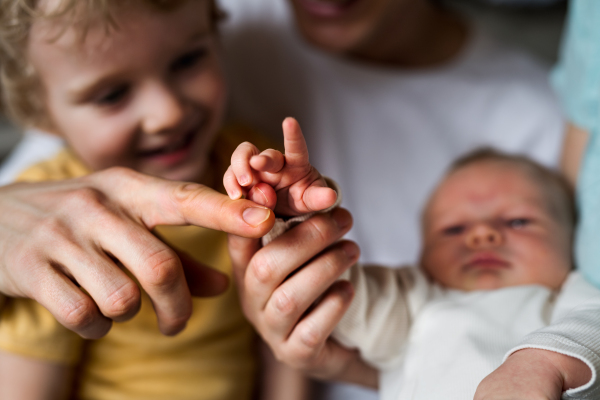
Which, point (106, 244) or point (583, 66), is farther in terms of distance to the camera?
point (583, 66)

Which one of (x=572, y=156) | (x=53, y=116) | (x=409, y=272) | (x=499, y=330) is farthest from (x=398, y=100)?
(x=53, y=116)

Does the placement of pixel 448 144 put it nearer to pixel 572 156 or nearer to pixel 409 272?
pixel 572 156

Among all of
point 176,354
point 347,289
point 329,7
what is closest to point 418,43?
point 329,7

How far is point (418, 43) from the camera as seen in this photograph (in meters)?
1.30

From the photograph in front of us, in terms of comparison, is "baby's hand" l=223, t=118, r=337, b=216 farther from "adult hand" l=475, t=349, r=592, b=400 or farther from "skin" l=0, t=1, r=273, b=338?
"adult hand" l=475, t=349, r=592, b=400

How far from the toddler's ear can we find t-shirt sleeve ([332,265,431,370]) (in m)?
0.24

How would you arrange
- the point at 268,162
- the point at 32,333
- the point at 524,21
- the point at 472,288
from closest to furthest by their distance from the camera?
1. the point at 268,162
2. the point at 32,333
3. the point at 472,288
4. the point at 524,21

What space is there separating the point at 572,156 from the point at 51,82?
0.97 meters

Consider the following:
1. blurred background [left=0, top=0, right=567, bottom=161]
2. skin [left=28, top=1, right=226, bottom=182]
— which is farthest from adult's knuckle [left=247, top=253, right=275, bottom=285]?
blurred background [left=0, top=0, right=567, bottom=161]

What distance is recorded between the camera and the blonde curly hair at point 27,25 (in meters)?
0.72

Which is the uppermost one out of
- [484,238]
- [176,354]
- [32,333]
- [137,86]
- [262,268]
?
[137,86]

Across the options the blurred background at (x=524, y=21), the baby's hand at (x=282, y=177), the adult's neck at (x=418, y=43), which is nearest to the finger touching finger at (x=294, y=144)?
the baby's hand at (x=282, y=177)

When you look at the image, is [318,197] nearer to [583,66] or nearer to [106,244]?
[106,244]

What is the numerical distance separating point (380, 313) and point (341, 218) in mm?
201
